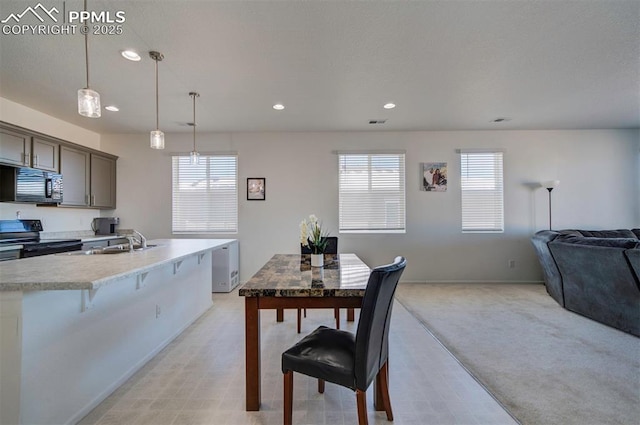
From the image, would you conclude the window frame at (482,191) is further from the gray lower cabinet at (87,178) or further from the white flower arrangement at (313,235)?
the gray lower cabinet at (87,178)

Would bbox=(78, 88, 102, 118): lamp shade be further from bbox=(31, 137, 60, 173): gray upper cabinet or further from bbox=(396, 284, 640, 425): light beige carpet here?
bbox=(396, 284, 640, 425): light beige carpet

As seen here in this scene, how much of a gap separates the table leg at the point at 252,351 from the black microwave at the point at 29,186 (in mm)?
3553

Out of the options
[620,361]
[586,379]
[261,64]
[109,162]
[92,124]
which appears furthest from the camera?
[109,162]

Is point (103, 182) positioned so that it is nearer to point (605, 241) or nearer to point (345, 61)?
point (345, 61)

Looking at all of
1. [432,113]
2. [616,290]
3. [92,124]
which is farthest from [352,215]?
[92,124]

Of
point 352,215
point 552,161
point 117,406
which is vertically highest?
point 552,161

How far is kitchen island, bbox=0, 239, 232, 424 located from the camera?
132cm

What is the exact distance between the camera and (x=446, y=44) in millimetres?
2348

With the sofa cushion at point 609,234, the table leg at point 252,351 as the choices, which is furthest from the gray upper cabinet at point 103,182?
the sofa cushion at point 609,234

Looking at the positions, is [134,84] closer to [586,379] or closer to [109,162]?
[109,162]

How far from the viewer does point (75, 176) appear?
3977 millimetres

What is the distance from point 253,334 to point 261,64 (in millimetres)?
2370

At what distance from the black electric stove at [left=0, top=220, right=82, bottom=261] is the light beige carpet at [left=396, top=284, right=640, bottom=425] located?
4.38m

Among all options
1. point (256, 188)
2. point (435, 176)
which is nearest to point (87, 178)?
point (256, 188)
